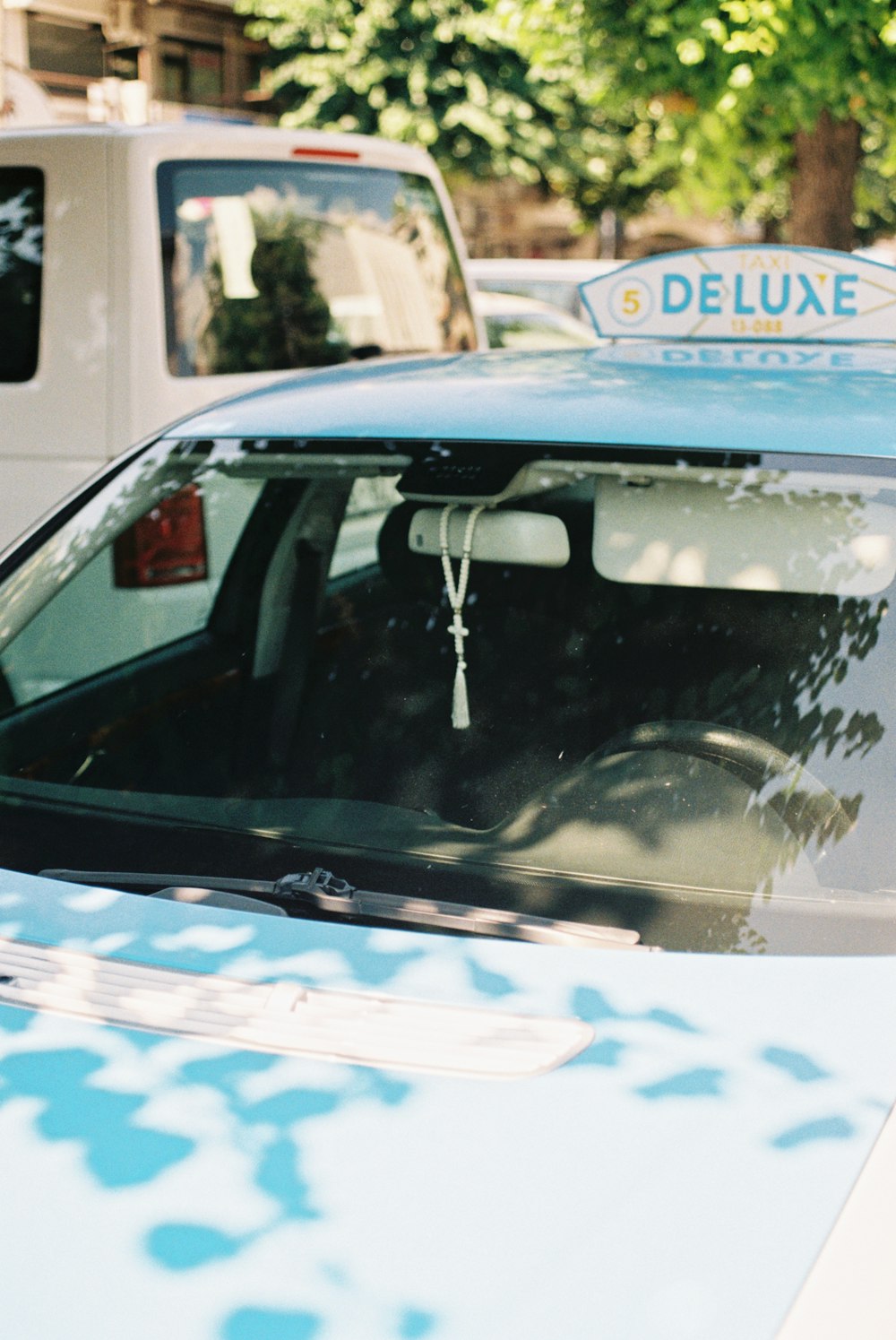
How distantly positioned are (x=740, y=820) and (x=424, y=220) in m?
3.90

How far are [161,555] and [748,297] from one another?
1.91m

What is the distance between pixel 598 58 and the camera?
6.59 metres

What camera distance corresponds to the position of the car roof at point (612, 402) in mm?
2158

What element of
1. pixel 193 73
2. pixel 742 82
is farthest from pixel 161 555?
pixel 193 73

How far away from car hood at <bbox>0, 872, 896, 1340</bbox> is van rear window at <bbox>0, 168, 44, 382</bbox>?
313cm

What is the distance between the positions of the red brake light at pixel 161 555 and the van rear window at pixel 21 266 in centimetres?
74

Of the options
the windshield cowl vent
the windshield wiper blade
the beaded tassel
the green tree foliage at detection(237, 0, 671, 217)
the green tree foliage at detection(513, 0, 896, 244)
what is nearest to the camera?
the windshield cowl vent

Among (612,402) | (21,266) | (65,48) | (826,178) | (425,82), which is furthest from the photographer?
(65,48)

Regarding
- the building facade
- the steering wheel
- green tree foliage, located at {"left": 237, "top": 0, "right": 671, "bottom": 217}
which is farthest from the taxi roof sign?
green tree foliage, located at {"left": 237, "top": 0, "right": 671, "bottom": 217}

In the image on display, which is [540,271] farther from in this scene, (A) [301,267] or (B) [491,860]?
(B) [491,860]

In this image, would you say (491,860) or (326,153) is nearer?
(491,860)

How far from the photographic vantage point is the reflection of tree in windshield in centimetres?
464

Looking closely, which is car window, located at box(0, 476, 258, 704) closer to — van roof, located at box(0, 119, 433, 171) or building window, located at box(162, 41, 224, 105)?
van roof, located at box(0, 119, 433, 171)

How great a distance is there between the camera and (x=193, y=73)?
21.2m
